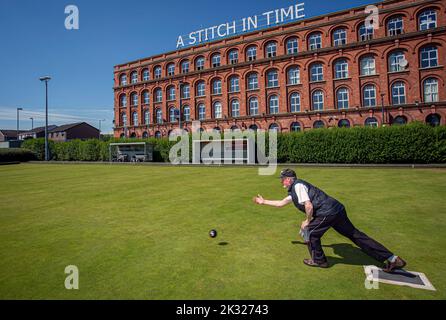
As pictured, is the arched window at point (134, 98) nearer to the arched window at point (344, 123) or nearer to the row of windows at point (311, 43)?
the row of windows at point (311, 43)

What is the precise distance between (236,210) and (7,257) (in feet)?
18.2

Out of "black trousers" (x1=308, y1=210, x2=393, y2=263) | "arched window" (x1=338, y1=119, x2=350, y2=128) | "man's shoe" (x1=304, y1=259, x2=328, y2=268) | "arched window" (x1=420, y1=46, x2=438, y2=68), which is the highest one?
"arched window" (x1=420, y1=46, x2=438, y2=68)

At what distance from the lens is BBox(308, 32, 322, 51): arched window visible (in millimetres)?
36634

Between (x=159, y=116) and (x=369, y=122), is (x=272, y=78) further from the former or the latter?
(x=159, y=116)

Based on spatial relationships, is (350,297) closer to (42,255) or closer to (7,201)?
(42,255)

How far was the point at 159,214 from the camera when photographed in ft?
26.1

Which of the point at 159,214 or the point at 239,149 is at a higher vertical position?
the point at 239,149

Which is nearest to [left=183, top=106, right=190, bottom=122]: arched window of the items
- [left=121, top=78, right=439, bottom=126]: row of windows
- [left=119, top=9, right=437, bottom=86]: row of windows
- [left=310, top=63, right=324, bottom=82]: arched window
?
[left=121, top=78, right=439, bottom=126]: row of windows

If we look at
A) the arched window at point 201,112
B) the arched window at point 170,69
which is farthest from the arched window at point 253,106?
the arched window at point 170,69

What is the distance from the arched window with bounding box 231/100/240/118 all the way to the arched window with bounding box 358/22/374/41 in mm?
18592

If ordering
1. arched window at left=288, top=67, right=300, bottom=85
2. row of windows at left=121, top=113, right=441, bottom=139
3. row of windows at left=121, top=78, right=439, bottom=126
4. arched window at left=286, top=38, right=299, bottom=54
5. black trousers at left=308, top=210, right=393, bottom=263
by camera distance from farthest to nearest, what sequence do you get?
arched window at left=286, top=38, right=299, bottom=54 < arched window at left=288, top=67, right=300, bottom=85 < row of windows at left=121, top=78, right=439, bottom=126 < row of windows at left=121, top=113, right=441, bottom=139 < black trousers at left=308, top=210, right=393, bottom=263

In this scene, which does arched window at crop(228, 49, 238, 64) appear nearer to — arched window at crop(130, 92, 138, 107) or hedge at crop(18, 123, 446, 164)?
hedge at crop(18, 123, 446, 164)

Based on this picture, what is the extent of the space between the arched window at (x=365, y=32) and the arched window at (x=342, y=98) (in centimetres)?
673
